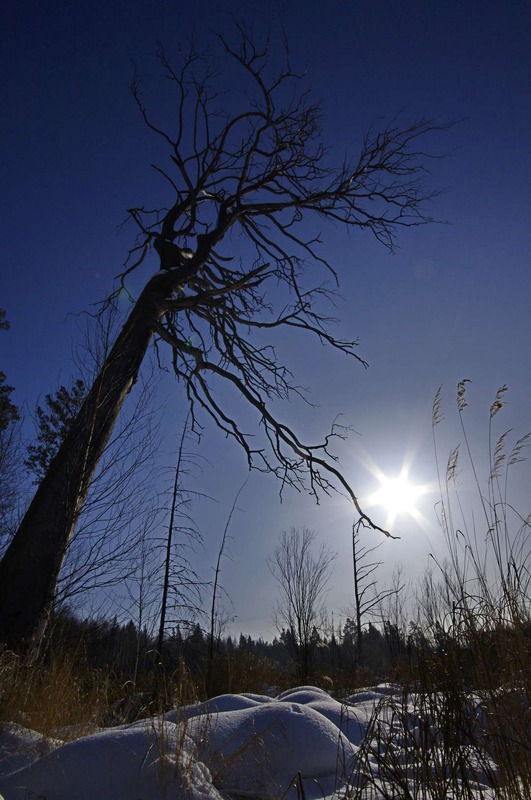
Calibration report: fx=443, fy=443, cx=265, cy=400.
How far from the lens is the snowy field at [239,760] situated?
1.58 meters

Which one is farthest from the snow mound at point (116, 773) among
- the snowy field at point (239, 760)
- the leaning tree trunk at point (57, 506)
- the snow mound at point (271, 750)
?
the leaning tree trunk at point (57, 506)

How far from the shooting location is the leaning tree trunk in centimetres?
351

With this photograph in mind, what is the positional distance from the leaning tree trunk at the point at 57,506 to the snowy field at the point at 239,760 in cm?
127

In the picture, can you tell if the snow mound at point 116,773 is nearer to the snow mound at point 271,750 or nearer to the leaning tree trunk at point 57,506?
the snow mound at point 271,750

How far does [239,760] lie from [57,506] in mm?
2675

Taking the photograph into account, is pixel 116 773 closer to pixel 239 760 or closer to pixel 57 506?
pixel 239 760

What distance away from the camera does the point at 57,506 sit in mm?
3906

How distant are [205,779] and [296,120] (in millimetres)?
7672

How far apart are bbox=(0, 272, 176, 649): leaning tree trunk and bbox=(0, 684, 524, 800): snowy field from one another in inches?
49.9

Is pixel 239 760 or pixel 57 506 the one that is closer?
pixel 239 760

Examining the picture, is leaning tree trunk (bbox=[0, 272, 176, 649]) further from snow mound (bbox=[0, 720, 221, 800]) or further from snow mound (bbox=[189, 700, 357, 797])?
snow mound (bbox=[189, 700, 357, 797])

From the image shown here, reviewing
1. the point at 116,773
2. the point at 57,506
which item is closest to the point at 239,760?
the point at 116,773

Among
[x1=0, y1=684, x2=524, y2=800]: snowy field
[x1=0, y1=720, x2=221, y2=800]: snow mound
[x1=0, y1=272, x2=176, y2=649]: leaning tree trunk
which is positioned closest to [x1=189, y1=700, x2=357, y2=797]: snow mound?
[x1=0, y1=684, x2=524, y2=800]: snowy field

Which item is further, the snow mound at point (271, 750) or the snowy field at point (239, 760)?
the snow mound at point (271, 750)
